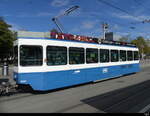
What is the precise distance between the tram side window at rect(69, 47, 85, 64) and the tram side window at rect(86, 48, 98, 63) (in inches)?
18.1

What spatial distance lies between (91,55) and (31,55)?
410 cm

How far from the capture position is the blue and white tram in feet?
27.8

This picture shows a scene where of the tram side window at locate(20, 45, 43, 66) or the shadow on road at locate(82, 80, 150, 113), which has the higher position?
the tram side window at locate(20, 45, 43, 66)

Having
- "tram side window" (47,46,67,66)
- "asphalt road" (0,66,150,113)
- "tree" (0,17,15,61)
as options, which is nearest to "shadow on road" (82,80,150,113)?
"asphalt road" (0,66,150,113)

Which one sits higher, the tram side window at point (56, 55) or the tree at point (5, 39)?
the tree at point (5, 39)

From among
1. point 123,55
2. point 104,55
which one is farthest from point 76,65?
point 123,55

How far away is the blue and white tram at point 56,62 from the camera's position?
848cm

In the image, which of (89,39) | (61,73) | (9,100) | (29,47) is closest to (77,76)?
(61,73)

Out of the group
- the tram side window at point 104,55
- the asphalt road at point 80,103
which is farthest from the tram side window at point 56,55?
the tram side window at point 104,55

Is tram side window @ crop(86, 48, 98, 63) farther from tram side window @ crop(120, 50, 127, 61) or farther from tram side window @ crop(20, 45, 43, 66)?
tram side window @ crop(120, 50, 127, 61)

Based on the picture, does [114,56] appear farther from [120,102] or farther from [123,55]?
[120,102]

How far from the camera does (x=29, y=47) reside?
848 centimetres

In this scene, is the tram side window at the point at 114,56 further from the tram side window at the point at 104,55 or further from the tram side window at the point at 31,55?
the tram side window at the point at 31,55

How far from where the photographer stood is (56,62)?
30.1 ft
